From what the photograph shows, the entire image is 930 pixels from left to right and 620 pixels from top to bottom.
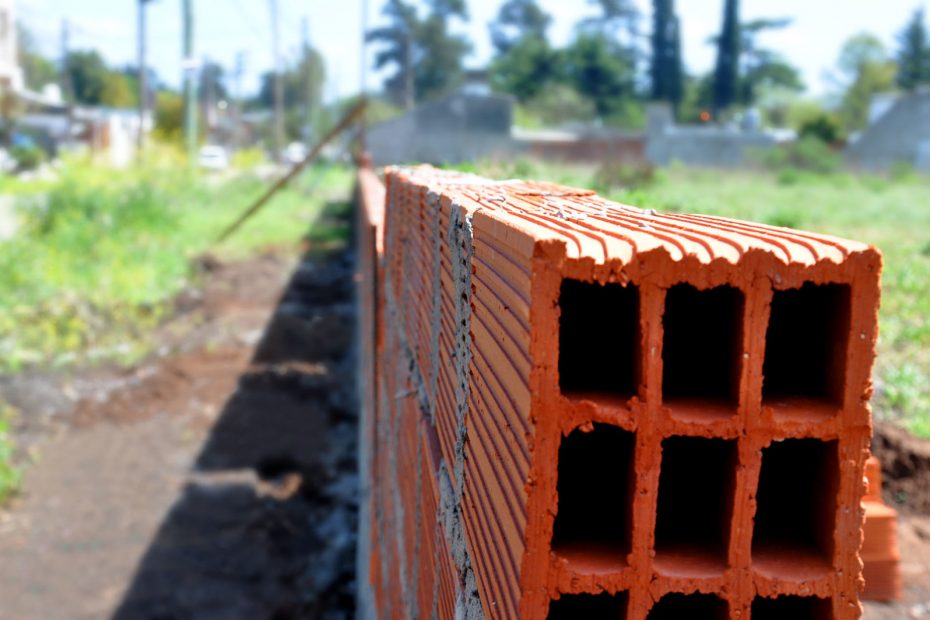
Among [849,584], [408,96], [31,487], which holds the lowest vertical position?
[31,487]

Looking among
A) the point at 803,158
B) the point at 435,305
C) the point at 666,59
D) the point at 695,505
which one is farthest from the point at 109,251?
the point at 666,59

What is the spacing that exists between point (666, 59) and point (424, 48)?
1123 inches

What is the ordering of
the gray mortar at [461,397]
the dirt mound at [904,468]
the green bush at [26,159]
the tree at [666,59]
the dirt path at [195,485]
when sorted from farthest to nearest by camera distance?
the tree at [666,59]
the green bush at [26,159]
the dirt path at [195,485]
the dirt mound at [904,468]
the gray mortar at [461,397]

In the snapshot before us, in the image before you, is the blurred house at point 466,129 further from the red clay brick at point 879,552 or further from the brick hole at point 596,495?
the brick hole at point 596,495

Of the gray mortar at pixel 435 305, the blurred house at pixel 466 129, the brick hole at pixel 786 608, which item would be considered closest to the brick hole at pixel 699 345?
the brick hole at pixel 786 608

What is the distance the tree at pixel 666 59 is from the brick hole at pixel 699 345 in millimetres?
55194

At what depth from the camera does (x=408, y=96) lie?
65.4 meters

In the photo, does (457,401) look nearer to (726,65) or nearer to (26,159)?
(26,159)

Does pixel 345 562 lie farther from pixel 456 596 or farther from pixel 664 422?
pixel 664 422

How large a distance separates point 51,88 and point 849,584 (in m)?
80.9

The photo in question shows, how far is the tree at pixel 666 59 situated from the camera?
177 ft

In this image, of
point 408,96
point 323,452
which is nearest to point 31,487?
point 323,452

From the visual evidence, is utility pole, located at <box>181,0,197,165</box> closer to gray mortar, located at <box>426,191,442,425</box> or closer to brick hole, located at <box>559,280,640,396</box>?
gray mortar, located at <box>426,191,442,425</box>

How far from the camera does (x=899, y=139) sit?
38.1 m
